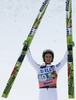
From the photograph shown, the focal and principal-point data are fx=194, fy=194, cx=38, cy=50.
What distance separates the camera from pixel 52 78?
16.4 feet

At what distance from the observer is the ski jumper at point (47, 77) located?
4926mm

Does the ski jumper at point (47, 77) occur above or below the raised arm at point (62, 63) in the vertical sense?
below

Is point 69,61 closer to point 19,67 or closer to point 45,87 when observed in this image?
point 45,87

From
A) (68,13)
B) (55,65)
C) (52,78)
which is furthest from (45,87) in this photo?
(68,13)

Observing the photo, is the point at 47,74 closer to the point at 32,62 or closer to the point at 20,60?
the point at 32,62

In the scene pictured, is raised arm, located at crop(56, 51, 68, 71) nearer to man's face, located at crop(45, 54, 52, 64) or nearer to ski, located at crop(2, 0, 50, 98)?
man's face, located at crop(45, 54, 52, 64)

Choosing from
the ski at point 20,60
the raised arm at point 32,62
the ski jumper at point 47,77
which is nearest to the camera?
the ski jumper at point 47,77

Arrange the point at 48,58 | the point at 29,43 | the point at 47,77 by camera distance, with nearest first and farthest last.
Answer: the point at 47,77, the point at 48,58, the point at 29,43

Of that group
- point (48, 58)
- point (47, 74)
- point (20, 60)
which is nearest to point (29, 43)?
point (20, 60)

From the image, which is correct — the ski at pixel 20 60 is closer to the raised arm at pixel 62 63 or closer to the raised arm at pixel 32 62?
the raised arm at pixel 32 62

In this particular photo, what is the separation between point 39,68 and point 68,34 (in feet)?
4.07

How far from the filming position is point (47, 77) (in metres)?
5.00

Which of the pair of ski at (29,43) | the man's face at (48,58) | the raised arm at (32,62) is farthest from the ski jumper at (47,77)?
the pair of ski at (29,43)

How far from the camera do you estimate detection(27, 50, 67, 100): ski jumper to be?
4926mm
